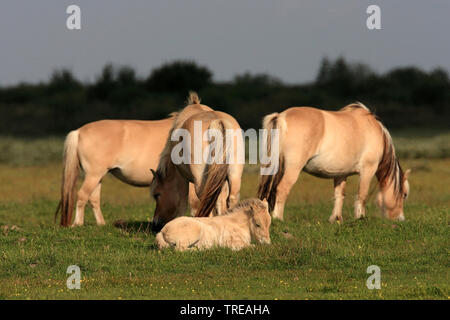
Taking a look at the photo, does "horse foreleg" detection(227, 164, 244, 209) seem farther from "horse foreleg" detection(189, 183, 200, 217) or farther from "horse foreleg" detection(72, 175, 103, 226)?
"horse foreleg" detection(72, 175, 103, 226)

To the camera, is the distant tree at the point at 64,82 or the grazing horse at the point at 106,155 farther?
the distant tree at the point at 64,82

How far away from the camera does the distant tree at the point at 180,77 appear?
5281 cm

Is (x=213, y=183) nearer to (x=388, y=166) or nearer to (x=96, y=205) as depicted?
(x=96, y=205)

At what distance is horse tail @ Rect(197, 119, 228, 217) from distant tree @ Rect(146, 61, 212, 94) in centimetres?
4057

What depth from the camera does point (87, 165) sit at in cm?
1543

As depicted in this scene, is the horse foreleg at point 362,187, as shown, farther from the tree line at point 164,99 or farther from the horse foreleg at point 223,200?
the tree line at point 164,99

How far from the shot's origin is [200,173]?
12.1 meters

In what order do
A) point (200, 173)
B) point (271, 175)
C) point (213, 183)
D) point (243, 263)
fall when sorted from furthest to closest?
point (271, 175) < point (200, 173) < point (213, 183) < point (243, 263)

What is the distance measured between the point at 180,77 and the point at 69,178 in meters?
41.0

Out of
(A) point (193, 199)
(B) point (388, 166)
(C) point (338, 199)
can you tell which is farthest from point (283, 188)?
(B) point (388, 166)

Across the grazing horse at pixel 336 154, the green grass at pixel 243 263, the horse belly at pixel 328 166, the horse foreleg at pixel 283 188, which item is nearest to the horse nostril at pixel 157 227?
the green grass at pixel 243 263

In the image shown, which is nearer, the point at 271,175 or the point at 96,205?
the point at 271,175
